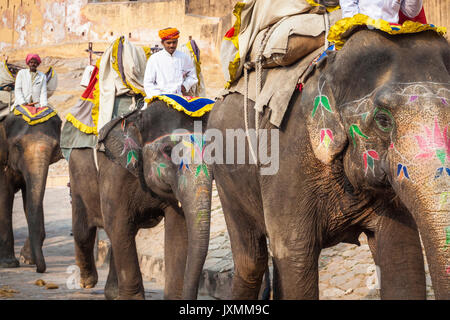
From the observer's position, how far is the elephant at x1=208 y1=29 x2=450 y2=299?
2654 mm

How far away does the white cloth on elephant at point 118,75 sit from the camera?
23.0 feet

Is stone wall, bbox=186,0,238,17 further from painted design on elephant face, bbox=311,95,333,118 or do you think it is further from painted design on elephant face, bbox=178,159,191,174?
painted design on elephant face, bbox=311,95,333,118

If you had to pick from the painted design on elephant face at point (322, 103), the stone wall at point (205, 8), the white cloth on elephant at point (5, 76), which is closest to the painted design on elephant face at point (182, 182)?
the painted design on elephant face at point (322, 103)

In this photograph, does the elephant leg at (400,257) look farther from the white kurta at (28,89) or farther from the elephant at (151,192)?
the white kurta at (28,89)

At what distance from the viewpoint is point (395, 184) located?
278 centimetres

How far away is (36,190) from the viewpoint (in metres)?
9.17

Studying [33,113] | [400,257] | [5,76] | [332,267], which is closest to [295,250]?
[400,257]

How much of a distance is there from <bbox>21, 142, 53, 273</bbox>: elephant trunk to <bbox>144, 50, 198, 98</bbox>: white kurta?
10.7 feet

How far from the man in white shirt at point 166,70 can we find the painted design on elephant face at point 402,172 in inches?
147

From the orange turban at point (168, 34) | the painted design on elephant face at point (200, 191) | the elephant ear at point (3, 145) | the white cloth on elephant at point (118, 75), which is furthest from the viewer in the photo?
the elephant ear at point (3, 145)

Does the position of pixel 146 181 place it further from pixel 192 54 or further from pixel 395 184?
pixel 395 184

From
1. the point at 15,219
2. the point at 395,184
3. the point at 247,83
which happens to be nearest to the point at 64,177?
the point at 15,219

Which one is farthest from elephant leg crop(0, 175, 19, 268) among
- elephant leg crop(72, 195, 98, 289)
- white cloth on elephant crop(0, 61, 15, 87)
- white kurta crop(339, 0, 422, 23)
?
white kurta crop(339, 0, 422, 23)

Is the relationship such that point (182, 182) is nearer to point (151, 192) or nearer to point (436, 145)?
point (151, 192)
